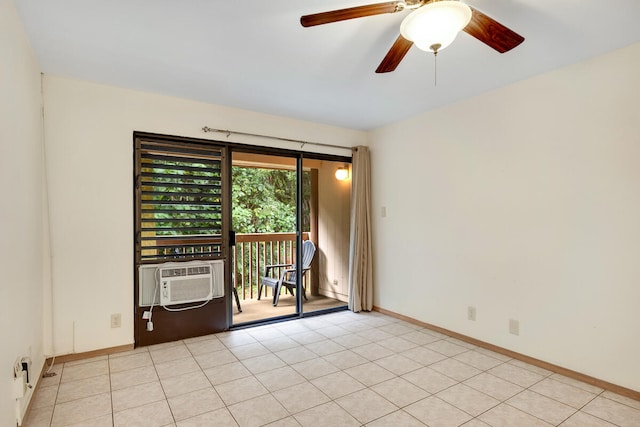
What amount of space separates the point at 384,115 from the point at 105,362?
143 inches

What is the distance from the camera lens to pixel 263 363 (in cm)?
284

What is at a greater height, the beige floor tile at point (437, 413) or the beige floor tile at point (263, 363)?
the beige floor tile at point (263, 363)

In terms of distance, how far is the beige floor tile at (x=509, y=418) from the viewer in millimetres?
2000

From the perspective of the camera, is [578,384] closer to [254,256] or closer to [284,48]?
[284,48]

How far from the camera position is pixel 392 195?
13.9ft

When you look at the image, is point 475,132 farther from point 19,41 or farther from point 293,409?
point 19,41

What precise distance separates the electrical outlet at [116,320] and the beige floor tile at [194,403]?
1.15 meters

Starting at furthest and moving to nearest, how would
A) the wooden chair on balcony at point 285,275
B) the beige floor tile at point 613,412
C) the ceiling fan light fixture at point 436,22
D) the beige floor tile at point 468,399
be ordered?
the wooden chair on balcony at point 285,275 → the beige floor tile at point 468,399 → the beige floor tile at point 613,412 → the ceiling fan light fixture at point 436,22

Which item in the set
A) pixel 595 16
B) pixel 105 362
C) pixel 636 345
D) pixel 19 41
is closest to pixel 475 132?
pixel 595 16

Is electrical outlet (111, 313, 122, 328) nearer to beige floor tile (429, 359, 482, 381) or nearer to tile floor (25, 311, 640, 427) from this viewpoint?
tile floor (25, 311, 640, 427)

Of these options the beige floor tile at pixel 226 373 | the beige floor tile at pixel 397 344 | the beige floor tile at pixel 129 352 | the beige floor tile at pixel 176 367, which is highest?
the beige floor tile at pixel 129 352

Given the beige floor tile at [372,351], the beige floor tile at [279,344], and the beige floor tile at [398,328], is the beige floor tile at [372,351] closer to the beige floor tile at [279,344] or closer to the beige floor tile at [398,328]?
the beige floor tile at [398,328]

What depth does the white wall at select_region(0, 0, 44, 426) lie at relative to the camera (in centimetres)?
169

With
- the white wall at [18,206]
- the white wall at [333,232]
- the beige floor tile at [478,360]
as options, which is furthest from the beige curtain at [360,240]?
the white wall at [18,206]
